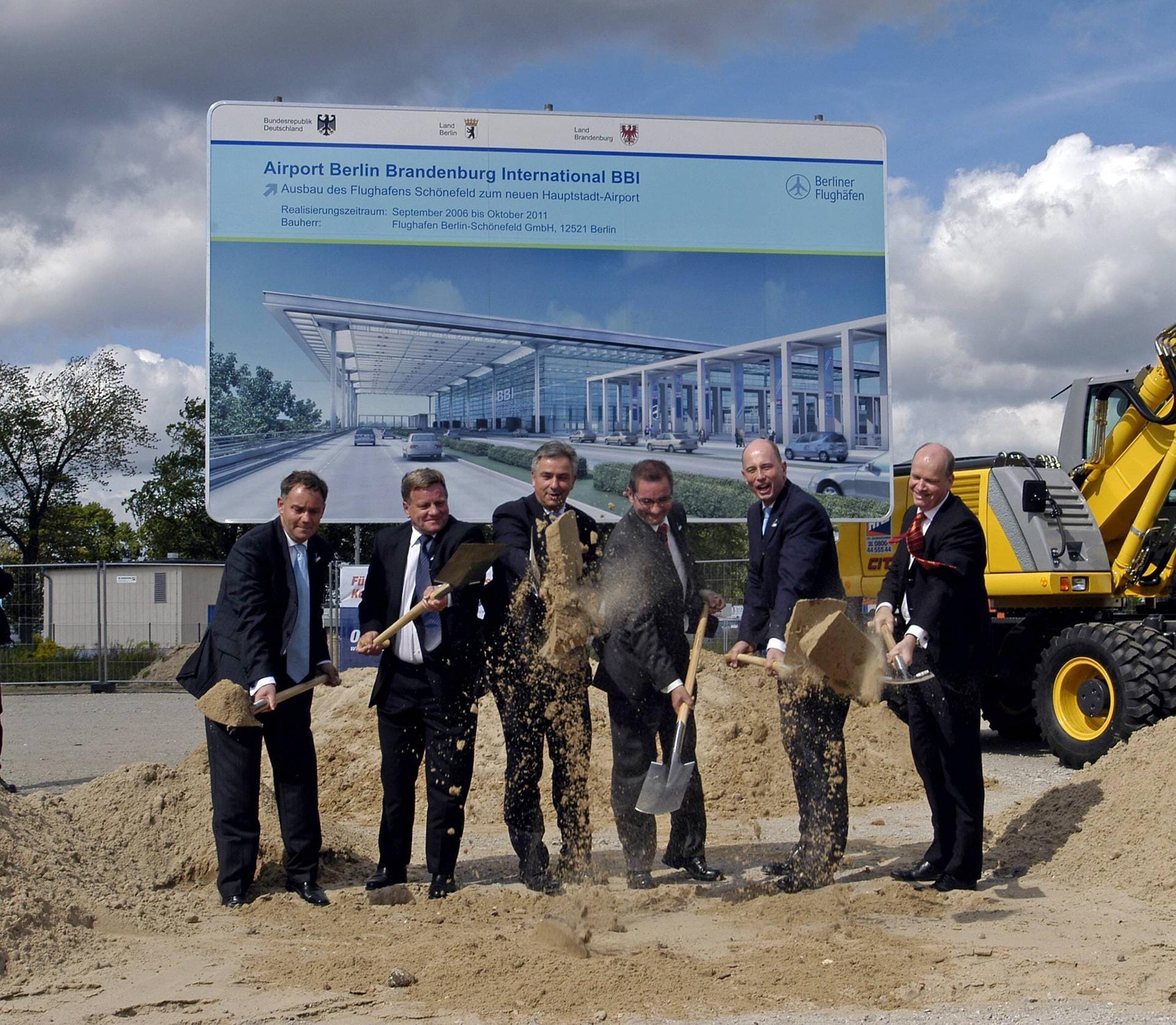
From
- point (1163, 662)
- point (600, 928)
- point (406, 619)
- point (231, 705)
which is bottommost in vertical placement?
point (600, 928)

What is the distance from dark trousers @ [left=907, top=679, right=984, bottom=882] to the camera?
5152 millimetres

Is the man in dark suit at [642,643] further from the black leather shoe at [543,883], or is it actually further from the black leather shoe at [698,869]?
the black leather shoe at [543,883]

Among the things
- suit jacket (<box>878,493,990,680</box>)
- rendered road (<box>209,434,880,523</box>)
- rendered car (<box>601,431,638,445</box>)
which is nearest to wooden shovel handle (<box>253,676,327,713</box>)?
suit jacket (<box>878,493,990,680</box>)

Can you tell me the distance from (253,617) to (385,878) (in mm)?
1318

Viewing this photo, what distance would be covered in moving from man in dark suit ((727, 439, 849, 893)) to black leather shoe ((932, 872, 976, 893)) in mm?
432

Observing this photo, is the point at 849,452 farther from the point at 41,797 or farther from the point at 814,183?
the point at 41,797

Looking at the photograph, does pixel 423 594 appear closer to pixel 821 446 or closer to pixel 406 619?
pixel 406 619

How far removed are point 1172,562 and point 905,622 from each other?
5.02 m

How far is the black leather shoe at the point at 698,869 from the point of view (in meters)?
5.48

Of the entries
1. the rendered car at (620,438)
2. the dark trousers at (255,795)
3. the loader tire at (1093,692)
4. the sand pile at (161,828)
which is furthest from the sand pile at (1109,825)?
the rendered car at (620,438)

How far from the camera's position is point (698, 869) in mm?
5508

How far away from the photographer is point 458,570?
523cm

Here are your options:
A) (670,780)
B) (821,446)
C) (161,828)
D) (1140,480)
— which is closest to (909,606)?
(670,780)

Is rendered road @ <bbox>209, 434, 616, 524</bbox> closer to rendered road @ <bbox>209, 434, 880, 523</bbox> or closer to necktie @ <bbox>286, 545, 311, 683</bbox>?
rendered road @ <bbox>209, 434, 880, 523</bbox>
